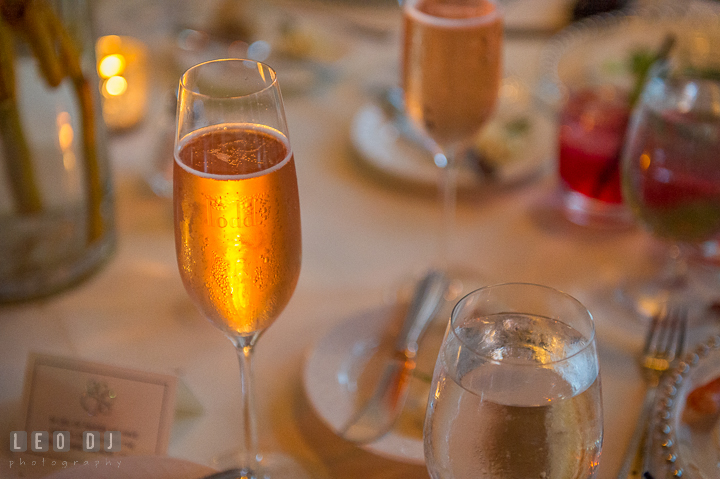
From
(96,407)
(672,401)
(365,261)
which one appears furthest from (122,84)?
(672,401)

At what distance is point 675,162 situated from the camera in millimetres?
924

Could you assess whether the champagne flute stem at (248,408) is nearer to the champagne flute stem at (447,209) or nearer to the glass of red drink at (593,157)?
the champagne flute stem at (447,209)

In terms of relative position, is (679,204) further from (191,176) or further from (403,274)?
(191,176)

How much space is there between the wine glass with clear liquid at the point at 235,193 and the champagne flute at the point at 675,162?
53 centimetres

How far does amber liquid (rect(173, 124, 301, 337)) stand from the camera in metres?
0.61

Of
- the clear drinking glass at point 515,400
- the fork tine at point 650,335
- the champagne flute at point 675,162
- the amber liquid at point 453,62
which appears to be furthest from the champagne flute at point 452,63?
the clear drinking glass at point 515,400

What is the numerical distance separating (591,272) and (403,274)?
29 centimetres

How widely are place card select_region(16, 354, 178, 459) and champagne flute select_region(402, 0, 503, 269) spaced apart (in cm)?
51

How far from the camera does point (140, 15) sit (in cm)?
175

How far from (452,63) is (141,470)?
2.07ft

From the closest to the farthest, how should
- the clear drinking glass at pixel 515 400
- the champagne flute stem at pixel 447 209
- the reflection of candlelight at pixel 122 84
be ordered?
the clear drinking glass at pixel 515 400 < the champagne flute stem at pixel 447 209 < the reflection of candlelight at pixel 122 84

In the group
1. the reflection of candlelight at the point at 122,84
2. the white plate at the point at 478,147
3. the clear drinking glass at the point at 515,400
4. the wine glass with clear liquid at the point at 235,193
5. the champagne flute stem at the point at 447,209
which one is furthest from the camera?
the reflection of candlelight at the point at 122,84

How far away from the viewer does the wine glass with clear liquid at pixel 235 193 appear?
23.9 inches
